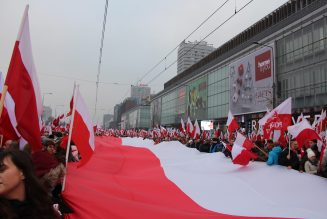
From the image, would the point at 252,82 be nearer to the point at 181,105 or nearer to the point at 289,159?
the point at 181,105

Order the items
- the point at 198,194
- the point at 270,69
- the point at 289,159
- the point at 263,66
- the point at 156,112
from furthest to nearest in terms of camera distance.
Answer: the point at 156,112 < the point at 263,66 < the point at 270,69 < the point at 289,159 < the point at 198,194

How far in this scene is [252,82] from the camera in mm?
49219

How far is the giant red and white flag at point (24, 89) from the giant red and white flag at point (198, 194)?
0.95 meters

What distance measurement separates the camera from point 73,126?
509 cm

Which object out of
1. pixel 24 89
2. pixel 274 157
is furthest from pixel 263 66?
pixel 24 89

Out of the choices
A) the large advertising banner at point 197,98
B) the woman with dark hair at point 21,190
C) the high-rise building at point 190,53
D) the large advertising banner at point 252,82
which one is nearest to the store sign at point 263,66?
the large advertising banner at point 252,82

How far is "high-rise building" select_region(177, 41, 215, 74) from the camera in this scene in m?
25.8

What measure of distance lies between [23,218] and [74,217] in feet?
6.90

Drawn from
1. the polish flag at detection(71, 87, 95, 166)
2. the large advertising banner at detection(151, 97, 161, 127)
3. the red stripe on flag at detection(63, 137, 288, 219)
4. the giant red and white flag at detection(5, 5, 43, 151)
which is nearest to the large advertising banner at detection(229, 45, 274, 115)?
the red stripe on flag at detection(63, 137, 288, 219)

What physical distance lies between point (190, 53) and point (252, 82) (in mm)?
23923

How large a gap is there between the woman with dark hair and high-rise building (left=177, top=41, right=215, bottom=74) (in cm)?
2218

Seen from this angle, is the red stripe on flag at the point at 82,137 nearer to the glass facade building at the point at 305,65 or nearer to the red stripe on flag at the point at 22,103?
the red stripe on flag at the point at 22,103

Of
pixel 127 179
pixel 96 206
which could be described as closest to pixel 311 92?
pixel 127 179

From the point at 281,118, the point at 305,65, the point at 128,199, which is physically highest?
the point at 305,65
